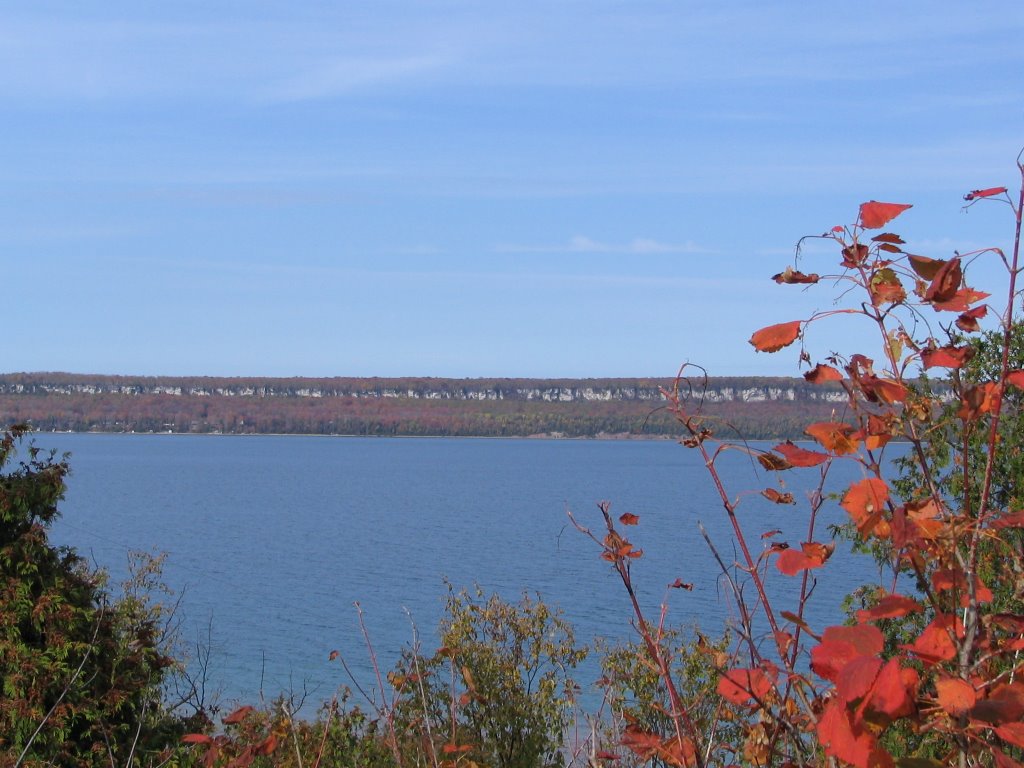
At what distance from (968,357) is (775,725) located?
0.74 metres

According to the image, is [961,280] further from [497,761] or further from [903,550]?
[497,761]

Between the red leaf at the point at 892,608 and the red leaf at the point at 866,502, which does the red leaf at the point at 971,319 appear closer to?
the red leaf at the point at 866,502

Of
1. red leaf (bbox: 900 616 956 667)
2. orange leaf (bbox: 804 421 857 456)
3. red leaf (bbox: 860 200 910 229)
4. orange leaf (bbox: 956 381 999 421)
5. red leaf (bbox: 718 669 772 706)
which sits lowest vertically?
red leaf (bbox: 718 669 772 706)

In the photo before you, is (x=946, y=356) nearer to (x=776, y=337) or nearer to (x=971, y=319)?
(x=971, y=319)

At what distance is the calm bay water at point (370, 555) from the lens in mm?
27359

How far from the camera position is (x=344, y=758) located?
28.5ft

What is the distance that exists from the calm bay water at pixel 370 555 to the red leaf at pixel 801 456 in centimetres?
29

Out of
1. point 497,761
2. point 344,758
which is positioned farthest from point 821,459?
point 497,761

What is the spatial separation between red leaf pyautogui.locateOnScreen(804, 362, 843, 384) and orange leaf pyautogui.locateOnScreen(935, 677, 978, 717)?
49 cm

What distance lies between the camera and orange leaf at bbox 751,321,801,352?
5.48 feet

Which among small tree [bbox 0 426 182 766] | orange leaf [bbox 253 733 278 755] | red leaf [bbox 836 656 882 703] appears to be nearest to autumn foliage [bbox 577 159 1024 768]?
red leaf [bbox 836 656 882 703]

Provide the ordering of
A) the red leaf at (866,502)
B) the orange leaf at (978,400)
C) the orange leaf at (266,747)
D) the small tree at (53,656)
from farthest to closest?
1. the small tree at (53,656)
2. the orange leaf at (266,747)
3. the orange leaf at (978,400)
4. the red leaf at (866,502)

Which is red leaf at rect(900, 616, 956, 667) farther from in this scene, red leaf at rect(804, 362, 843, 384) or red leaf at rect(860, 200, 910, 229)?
→ red leaf at rect(860, 200, 910, 229)

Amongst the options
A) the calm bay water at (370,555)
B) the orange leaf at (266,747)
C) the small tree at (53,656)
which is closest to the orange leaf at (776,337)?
the calm bay water at (370,555)
